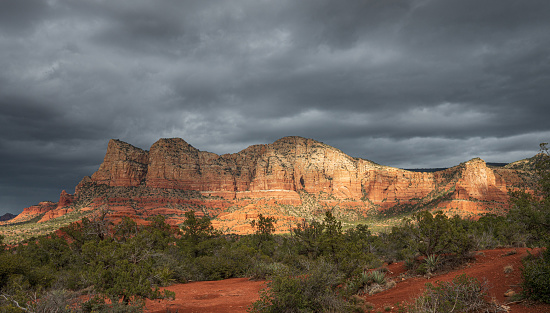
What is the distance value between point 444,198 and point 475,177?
22.6 meters

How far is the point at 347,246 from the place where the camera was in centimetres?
1600

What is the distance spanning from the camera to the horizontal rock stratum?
11644cm

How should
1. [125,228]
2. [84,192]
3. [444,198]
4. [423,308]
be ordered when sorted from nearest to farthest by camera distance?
1. [423,308]
2. [125,228]
3. [444,198]
4. [84,192]

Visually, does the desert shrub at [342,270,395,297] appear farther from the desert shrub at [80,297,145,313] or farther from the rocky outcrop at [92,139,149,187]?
the rocky outcrop at [92,139,149,187]

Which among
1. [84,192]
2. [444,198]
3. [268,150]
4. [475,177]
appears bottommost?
[444,198]

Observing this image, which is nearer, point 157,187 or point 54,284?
point 54,284

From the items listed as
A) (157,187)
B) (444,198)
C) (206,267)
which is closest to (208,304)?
(206,267)

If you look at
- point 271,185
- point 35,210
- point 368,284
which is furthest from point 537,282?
point 35,210

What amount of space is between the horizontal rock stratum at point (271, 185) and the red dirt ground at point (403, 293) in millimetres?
85651

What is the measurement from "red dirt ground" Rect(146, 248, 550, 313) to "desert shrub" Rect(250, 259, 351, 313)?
6.54 feet

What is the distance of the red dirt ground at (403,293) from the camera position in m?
10.5

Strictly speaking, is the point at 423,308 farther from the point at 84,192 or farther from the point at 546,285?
the point at 84,192

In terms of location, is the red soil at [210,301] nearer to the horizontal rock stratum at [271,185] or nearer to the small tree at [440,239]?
the small tree at [440,239]

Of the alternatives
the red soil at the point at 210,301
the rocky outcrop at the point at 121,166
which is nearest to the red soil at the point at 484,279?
the red soil at the point at 210,301
